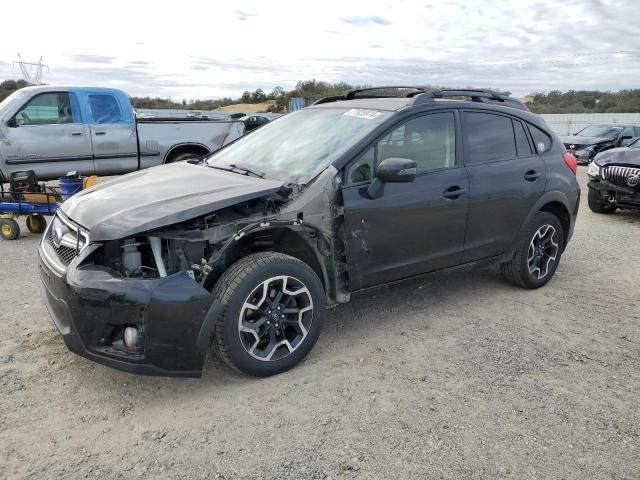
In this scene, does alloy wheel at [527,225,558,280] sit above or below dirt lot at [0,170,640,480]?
above

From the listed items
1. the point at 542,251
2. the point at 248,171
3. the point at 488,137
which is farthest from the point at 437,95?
the point at 542,251

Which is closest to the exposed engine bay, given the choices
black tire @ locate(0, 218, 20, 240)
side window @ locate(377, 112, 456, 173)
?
side window @ locate(377, 112, 456, 173)

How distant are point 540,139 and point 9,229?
6654 mm

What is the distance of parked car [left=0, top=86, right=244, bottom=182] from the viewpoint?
8.68 metres

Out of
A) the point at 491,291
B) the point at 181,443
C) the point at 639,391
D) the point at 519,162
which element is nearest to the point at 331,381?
the point at 181,443

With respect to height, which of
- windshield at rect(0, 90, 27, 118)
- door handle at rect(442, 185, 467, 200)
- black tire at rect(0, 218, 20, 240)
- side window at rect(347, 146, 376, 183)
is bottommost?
black tire at rect(0, 218, 20, 240)

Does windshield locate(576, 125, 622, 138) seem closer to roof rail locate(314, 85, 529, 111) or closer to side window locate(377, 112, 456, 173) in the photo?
roof rail locate(314, 85, 529, 111)

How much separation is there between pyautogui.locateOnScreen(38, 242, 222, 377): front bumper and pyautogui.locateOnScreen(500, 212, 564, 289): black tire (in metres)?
3.10

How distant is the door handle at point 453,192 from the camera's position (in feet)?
13.6

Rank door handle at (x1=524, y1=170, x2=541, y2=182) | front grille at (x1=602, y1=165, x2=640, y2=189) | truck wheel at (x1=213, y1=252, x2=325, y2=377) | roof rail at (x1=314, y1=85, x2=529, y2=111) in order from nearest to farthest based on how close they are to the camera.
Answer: truck wheel at (x1=213, y1=252, x2=325, y2=377) < roof rail at (x1=314, y1=85, x2=529, y2=111) < door handle at (x1=524, y1=170, x2=541, y2=182) < front grille at (x1=602, y1=165, x2=640, y2=189)

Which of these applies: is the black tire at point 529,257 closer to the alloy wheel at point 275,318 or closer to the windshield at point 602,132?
the alloy wheel at point 275,318

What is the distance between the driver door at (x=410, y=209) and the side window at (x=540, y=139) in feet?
3.71

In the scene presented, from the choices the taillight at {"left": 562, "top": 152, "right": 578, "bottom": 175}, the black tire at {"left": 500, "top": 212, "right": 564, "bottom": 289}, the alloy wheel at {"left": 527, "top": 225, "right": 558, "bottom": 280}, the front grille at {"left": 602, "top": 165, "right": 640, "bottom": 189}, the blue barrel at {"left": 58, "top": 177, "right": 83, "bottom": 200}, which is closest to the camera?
the black tire at {"left": 500, "top": 212, "right": 564, "bottom": 289}

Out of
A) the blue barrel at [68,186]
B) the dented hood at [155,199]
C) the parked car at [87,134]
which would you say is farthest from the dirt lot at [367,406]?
the parked car at [87,134]
